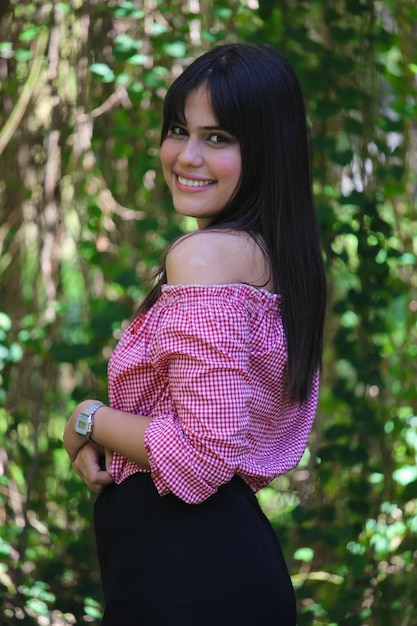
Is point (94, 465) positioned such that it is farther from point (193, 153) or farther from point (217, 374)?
point (193, 153)

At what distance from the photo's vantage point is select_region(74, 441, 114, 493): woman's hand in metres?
1.54

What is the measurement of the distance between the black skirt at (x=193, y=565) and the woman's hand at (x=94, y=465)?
→ 2.7 inches

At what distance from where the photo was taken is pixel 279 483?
3.47m

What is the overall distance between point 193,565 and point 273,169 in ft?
2.10

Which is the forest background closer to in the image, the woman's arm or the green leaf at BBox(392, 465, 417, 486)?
the green leaf at BBox(392, 465, 417, 486)

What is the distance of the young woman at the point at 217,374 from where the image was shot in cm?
135

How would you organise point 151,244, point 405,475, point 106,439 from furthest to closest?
1. point 151,244
2. point 405,475
3. point 106,439

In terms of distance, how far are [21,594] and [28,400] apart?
2.53ft

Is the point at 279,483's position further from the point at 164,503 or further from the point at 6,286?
the point at 164,503

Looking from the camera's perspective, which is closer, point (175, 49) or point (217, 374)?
point (217, 374)

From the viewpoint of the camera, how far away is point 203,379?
52.1 inches

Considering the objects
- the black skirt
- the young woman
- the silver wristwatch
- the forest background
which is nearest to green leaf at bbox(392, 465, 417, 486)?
the forest background

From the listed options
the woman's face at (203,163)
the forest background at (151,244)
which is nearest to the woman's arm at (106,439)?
the woman's face at (203,163)

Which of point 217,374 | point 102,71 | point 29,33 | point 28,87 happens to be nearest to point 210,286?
point 217,374
